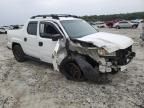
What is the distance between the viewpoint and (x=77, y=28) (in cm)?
810

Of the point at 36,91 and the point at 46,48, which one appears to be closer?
the point at 36,91

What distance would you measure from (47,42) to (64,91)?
2159 millimetres

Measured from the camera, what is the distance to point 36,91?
6.58 metres

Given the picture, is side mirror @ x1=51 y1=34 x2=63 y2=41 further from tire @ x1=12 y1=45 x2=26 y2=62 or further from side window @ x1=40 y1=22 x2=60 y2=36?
tire @ x1=12 y1=45 x2=26 y2=62

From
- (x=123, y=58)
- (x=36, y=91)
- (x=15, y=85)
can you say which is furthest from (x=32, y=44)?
(x=123, y=58)

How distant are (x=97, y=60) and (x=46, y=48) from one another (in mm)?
2129

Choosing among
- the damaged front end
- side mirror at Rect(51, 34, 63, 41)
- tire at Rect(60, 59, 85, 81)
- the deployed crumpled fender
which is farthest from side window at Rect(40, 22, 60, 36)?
the deployed crumpled fender

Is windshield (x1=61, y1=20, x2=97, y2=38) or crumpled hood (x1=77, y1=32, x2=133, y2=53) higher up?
windshield (x1=61, y1=20, x2=97, y2=38)

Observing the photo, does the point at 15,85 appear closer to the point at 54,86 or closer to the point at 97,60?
the point at 54,86

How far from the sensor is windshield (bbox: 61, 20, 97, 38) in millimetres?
7698

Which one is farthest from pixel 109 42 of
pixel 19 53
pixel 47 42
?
pixel 19 53

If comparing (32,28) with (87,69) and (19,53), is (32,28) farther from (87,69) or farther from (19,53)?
(87,69)

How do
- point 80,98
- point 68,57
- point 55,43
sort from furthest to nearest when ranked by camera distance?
point 55,43
point 68,57
point 80,98

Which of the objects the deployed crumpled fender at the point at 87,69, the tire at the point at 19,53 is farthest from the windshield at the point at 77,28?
the tire at the point at 19,53
